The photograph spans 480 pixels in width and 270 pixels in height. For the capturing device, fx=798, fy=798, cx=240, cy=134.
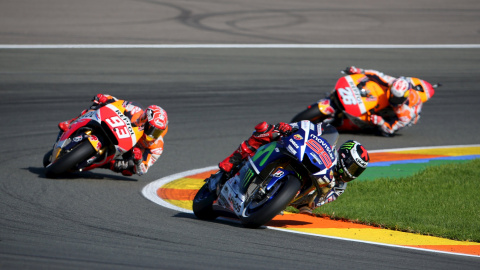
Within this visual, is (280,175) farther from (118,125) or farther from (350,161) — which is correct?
(118,125)

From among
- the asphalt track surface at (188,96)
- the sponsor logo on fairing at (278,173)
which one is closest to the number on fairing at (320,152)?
the sponsor logo on fairing at (278,173)

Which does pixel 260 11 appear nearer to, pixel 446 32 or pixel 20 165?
pixel 446 32

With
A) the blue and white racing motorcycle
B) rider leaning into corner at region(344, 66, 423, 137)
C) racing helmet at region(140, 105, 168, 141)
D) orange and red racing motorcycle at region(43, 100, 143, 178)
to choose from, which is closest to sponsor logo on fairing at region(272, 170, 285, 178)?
the blue and white racing motorcycle

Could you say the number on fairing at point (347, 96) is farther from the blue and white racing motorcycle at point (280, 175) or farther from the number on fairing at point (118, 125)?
the blue and white racing motorcycle at point (280, 175)

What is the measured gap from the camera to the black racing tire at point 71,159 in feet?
32.9

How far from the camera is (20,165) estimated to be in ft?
36.6

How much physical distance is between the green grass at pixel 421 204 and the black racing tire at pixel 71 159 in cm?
304

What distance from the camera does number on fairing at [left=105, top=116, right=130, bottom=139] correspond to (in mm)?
10305

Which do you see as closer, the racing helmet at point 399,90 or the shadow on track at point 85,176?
the shadow on track at point 85,176

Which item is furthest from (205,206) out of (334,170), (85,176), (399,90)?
(399,90)

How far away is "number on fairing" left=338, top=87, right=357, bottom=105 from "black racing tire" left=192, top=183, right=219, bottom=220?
21.0 ft

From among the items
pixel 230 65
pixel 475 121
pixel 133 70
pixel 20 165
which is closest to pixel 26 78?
pixel 133 70

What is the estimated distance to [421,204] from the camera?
941 cm

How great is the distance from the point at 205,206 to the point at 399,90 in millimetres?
6899
